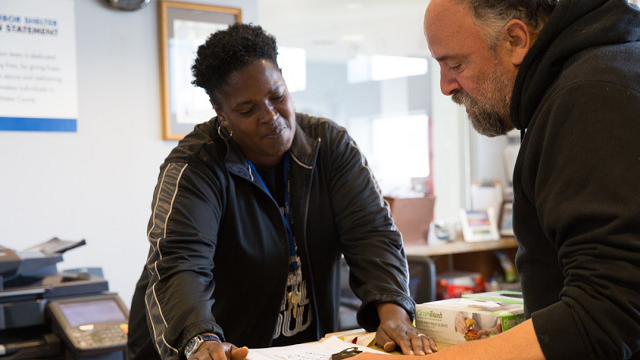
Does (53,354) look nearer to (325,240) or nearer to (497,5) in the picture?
(325,240)

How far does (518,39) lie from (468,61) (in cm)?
9

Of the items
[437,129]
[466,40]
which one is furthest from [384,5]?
[466,40]

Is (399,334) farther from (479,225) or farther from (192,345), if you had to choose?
(479,225)

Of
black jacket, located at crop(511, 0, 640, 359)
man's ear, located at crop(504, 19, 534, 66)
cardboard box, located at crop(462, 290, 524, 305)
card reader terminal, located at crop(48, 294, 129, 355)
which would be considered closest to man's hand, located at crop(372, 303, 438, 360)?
cardboard box, located at crop(462, 290, 524, 305)

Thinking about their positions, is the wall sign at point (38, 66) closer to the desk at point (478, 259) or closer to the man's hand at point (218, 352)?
the man's hand at point (218, 352)

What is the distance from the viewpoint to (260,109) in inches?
65.9

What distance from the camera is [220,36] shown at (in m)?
1.75

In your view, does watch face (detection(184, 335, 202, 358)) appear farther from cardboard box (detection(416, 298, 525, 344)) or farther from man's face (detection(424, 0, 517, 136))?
man's face (detection(424, 0, 517, 136))

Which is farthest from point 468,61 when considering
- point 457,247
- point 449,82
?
point 457,247

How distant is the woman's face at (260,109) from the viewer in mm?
1675

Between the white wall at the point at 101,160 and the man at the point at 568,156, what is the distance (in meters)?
2.46

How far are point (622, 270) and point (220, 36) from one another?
122cm

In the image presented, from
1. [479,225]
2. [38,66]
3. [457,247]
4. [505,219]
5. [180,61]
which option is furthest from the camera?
[505,219]

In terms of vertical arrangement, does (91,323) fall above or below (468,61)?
below
